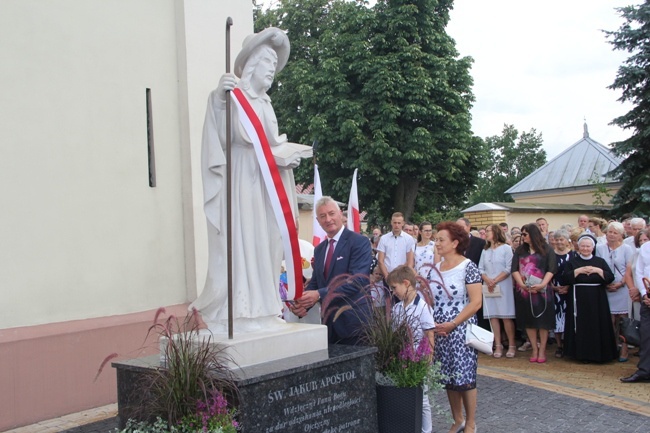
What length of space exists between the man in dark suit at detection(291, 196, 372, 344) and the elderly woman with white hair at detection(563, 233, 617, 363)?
5.33 meters

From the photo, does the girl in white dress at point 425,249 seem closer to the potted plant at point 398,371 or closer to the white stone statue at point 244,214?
the potted plant at point 398,371

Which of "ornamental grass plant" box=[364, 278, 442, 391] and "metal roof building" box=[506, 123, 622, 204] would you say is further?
"metal roof building" box=[506, 123, 622, 204]

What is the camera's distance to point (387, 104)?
24.5m

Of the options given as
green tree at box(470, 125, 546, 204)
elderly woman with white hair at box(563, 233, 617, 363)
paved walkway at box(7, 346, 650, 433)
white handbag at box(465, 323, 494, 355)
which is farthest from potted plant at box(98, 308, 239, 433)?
green tree at box(470, 125, 546, 204)

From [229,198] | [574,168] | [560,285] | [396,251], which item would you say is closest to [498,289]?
[560,285]

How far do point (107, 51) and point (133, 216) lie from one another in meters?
1.86

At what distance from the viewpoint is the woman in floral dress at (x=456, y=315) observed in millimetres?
5484

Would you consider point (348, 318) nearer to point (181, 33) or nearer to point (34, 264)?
point (34, 264)

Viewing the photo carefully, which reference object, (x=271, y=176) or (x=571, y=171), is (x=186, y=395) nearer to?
(x=271, y=176)

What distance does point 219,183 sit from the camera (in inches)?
176

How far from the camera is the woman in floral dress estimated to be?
5.48 m

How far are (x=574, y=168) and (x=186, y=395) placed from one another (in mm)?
35240

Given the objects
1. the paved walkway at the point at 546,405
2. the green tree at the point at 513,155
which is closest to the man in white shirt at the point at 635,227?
the paved walkway at the point at 546,405

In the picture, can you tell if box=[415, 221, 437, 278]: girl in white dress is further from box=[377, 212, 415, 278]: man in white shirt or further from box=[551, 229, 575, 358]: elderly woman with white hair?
box=[551, 229, 575, 358]: elderly woman with white hair
